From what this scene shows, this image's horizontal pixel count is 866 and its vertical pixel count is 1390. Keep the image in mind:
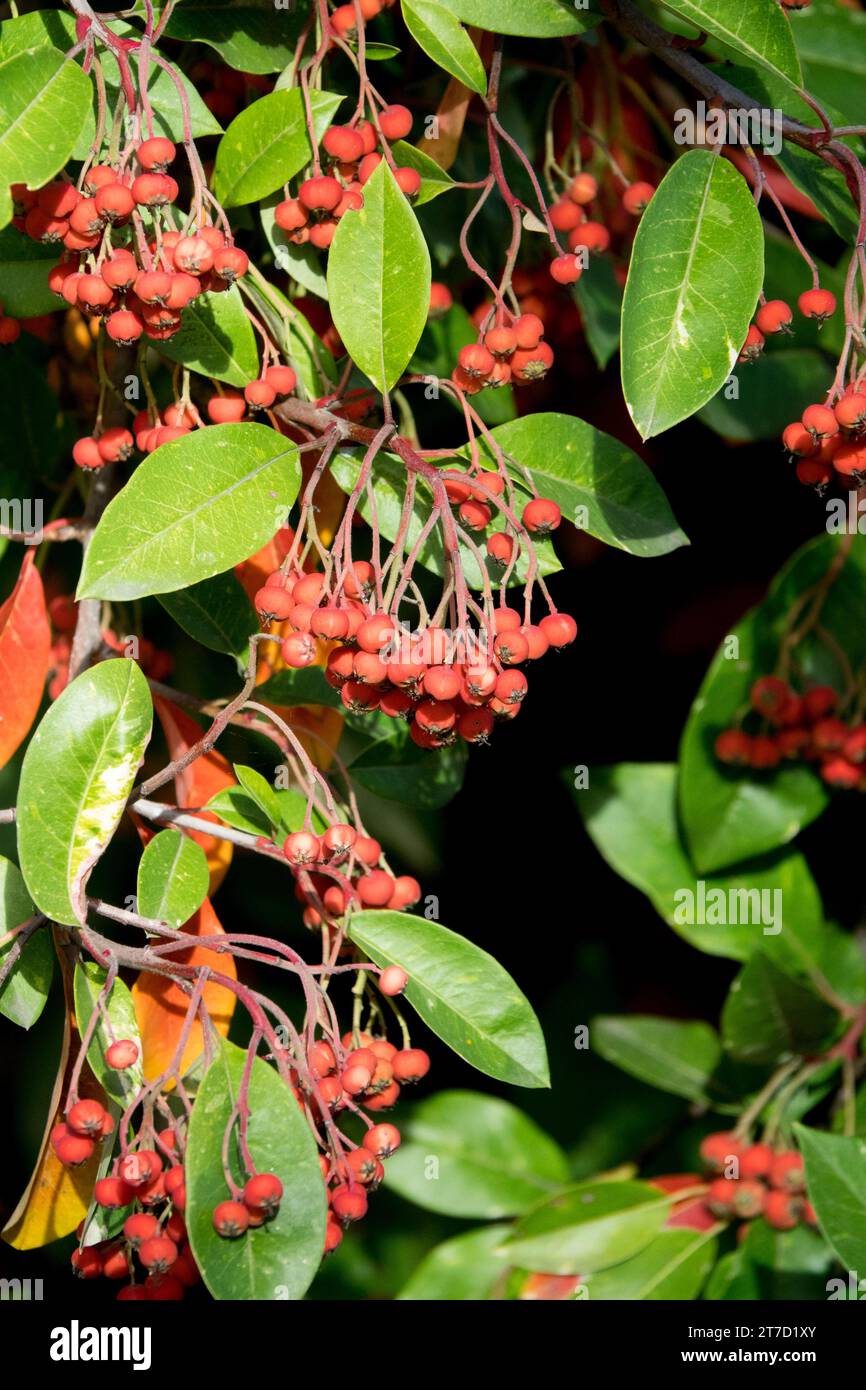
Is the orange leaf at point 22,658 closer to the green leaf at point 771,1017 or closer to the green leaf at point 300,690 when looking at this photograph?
the green leaf at point 300,690

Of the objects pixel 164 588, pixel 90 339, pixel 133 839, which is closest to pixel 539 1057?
pixel 164 588

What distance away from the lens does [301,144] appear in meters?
1.07

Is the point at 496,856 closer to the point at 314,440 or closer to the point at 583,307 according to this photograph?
the point at 583,307

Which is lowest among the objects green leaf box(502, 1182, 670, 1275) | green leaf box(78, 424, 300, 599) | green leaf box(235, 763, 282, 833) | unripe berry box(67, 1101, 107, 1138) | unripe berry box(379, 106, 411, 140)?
green leaf box(502, 1182, 670, 1275)

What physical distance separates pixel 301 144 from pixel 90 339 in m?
0.41

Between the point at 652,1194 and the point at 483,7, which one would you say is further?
the point at 652,1194

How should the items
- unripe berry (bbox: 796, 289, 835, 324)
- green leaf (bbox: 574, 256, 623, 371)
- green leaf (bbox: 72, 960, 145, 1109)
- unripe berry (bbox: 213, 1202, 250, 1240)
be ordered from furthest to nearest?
1. green leaf (bbox: 574, 256, 623, 371)
2. unripe berry (bbox: 796, 289, 835, 324)
3. green leaf (bbox: 72, 960, 145, 1109)
4. unripe berry (bbox: 213, 1202, 250, 1240)

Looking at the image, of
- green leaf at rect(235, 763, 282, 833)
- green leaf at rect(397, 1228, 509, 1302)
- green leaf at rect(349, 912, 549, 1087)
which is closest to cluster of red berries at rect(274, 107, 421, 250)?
green leaf at rect(235, 763, 282, 833)

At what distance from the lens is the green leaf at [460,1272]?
168 centimetres

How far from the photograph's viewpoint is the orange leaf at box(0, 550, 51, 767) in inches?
46.7

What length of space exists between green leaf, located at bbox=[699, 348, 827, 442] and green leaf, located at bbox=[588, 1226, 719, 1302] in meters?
0.99

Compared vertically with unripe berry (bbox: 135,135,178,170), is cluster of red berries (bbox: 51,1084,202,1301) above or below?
below

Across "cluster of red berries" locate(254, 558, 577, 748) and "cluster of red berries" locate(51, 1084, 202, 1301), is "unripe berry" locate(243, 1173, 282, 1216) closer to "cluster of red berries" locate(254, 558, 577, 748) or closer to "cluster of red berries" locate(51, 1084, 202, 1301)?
"cluster of red berries" locate(51, 1084, 202, 1301)

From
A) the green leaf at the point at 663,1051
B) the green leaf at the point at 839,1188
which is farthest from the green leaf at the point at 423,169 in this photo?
the green leaf at the point at 663,1051
